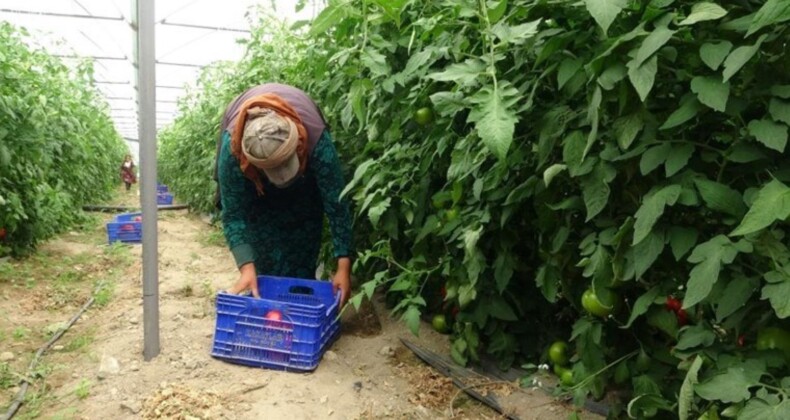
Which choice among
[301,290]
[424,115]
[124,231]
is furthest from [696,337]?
[124,231]

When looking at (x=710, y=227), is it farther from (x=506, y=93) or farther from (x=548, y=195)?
(x=506, y=93)

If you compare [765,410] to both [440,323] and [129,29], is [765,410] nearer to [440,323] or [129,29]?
[440,323]

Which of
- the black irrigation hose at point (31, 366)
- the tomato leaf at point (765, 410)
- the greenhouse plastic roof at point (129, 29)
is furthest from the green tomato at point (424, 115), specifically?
the greenhouse plastic roof at point (129, 29)

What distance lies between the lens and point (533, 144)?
1595mm

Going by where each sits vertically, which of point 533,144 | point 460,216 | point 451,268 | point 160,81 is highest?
point 160,81

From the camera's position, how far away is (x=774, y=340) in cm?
106

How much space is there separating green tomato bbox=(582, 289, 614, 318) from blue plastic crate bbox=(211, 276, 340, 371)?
1082mm

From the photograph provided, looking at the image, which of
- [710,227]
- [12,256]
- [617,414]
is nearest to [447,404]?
[617,414]

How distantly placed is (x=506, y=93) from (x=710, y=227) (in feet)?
1.80

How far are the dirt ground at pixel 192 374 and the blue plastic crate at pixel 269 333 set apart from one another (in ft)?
0.17

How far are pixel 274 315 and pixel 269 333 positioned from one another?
8cm

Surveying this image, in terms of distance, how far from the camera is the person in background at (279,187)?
2287 mm

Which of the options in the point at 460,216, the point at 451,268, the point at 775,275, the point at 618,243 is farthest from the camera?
the point at 451,268

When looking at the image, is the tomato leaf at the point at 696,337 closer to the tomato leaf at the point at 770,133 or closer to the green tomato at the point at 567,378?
the tomato leaf at the point at 770,133
